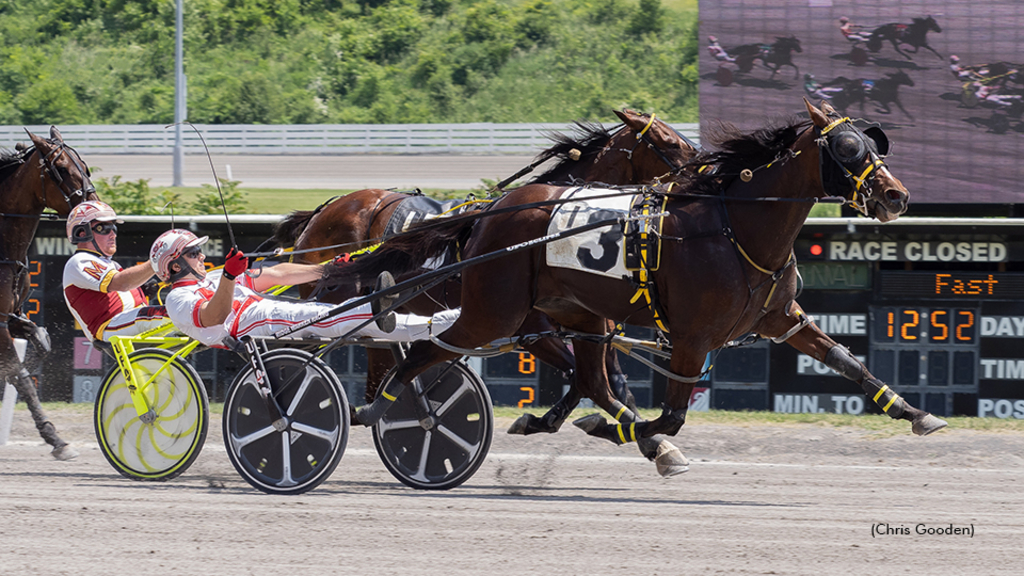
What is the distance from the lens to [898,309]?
29.2ft

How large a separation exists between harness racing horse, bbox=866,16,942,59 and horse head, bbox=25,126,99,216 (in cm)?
657

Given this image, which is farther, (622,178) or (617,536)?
(622,178)

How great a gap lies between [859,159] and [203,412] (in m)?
3.51

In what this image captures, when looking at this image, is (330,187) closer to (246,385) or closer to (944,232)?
(944,232)

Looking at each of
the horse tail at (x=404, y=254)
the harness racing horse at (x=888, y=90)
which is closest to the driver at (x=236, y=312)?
the horse tail at (x=404, y=254)

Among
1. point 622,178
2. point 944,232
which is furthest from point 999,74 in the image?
point 622,178

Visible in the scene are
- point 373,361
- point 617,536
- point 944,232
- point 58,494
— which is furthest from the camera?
point 944,232

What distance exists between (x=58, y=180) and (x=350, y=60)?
79.2ft

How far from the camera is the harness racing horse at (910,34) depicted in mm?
9984

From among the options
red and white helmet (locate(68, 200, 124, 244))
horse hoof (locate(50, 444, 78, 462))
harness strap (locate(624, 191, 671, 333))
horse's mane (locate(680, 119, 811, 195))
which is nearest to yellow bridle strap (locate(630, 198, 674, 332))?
harness strap (locate(624, 191, 671, 333))

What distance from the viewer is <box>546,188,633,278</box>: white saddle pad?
5773 millimetres

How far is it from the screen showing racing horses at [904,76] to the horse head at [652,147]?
2.42 metres

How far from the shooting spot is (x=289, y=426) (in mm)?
5793

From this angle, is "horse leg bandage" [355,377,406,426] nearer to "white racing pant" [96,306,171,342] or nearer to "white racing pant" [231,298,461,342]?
"white racing pant" [231,298,461,342]
